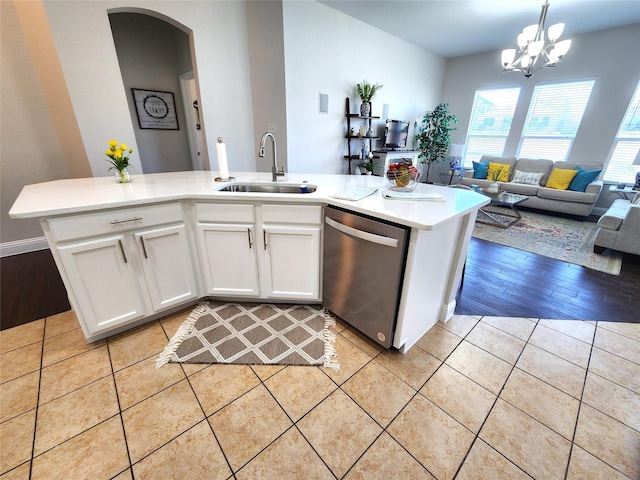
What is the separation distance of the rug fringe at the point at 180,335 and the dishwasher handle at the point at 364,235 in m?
1.17

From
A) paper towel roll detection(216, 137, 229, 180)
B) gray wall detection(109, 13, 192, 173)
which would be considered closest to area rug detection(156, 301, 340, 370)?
paper towel roll detection(216, 137, 229, 180)

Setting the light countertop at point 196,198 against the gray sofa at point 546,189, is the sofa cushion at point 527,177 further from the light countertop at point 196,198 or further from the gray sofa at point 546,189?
the light countertop at point 196,198

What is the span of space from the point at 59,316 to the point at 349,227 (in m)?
2.17

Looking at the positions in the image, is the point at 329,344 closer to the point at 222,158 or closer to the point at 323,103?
the point at 222,158

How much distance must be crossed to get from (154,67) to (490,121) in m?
6.44

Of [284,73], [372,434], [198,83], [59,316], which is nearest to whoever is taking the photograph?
[372,434]

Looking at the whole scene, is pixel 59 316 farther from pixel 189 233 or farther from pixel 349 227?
pixel 349 227

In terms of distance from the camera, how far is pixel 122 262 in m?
1.58

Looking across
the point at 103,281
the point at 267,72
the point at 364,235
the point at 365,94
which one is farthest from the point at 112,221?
the point at 365,94

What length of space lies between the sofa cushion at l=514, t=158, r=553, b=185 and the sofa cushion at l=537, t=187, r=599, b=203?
1.41 feet

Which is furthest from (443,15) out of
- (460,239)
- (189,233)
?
(189,233)

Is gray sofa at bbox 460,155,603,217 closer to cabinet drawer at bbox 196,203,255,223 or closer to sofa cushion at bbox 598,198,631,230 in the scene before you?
sofa cushion at bbox 598,198,631,230

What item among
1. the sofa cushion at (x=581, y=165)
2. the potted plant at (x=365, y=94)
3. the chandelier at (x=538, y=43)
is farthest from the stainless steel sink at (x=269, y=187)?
the sofa cushion at (x=581, y=165)

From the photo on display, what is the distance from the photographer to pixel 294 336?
1767 mm
